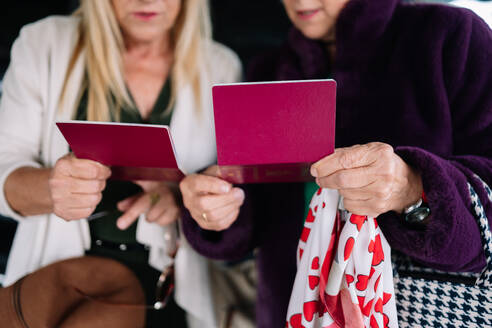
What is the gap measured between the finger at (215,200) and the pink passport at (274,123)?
0.12m

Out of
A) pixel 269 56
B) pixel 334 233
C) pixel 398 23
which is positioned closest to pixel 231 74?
pixel 269 56

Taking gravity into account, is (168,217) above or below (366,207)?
below

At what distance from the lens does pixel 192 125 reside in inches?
42.3

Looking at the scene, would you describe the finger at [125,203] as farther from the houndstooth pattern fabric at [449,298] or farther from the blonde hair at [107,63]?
the houndstooth pattern fabric at [449,298]

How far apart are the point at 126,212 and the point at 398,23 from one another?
0.75 m

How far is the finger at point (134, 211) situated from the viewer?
927 mm

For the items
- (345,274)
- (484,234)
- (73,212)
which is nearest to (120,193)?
(73,212)

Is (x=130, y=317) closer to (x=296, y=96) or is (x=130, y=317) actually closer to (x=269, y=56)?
(x=296, y=96)

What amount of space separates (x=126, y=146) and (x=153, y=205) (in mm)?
313

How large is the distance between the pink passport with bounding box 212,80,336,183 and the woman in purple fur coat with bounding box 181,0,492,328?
4cm

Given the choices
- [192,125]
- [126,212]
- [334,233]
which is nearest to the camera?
[334,233]

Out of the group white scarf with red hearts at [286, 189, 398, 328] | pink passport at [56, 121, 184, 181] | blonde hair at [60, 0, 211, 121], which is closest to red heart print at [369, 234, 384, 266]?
white scarf with red hearts at [286, 189, 398, 328]

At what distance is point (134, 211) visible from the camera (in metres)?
0.94

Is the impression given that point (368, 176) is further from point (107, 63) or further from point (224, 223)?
point (107, 63)
